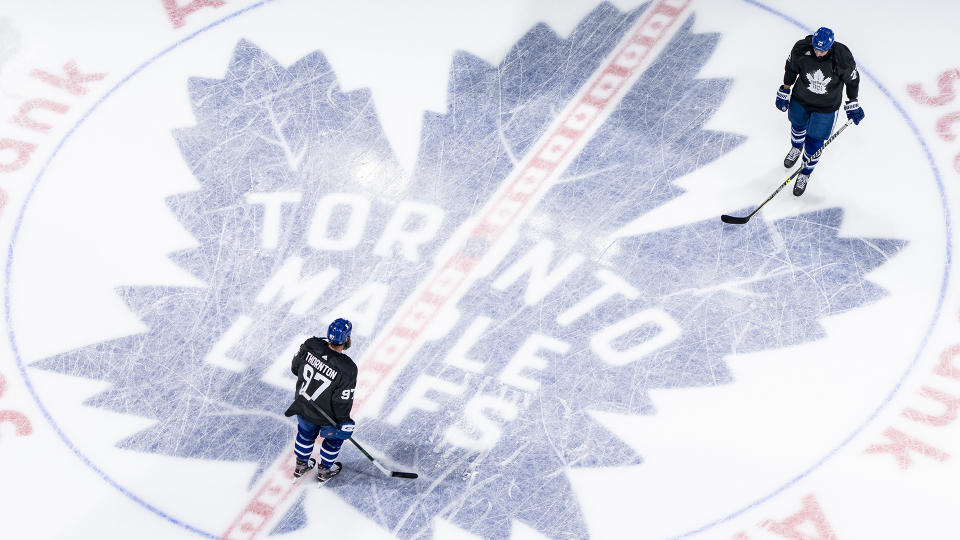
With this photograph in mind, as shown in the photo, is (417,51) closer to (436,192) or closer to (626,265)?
(436,192)

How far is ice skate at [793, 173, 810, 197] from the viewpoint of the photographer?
866 centimetres

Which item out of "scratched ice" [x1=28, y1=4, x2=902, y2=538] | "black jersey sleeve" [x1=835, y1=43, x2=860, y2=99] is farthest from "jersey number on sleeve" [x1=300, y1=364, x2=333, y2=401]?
"black jersey sleeve" [x1=835, y1=43, x2=860, y2=99]

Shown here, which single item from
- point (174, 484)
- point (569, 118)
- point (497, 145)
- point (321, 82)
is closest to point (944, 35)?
point (569, 118)

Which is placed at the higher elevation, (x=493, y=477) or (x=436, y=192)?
(x=436, y=192)

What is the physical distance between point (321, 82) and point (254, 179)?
1094 mm

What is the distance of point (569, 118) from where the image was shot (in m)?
9.43

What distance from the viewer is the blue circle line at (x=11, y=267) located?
7.65 metres

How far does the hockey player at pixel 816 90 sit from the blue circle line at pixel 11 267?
14.6 ft

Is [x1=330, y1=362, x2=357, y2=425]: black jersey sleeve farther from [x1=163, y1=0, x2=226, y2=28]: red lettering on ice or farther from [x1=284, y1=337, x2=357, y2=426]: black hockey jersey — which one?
[x1=163, y1=0, x2=226, y2=28]: red lettering on ice

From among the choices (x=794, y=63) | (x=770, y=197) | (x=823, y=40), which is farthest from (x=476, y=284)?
(x=823, y=40)

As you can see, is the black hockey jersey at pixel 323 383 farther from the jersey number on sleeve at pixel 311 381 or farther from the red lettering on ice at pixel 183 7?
the red lettering on ice at pixel 183 7

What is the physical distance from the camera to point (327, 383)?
23.3ft

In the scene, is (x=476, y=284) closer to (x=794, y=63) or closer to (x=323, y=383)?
(x=323, y=383)

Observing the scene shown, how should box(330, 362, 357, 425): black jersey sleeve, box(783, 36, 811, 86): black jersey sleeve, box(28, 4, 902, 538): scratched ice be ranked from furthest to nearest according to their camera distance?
box(783, 36, 811, 86): black jersey sleeve, box(28, 4, 902, 538): scratched ice, box(330, 362, 357, 425): black jersey sleeve
